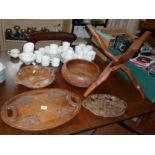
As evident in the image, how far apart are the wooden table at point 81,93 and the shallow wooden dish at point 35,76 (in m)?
0.03

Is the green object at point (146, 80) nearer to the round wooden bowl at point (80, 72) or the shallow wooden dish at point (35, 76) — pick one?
the round wooden bowl at point (80, 72)

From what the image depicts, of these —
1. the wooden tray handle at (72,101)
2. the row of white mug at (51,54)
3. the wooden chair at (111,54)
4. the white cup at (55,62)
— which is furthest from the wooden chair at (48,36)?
the wooden tray handle at (72,101)

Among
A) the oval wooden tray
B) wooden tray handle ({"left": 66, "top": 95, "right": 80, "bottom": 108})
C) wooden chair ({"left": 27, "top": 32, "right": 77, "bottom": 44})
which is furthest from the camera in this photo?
wooden chair ({"left": 27, "top": 32, "right": 77, "bottom": 44})

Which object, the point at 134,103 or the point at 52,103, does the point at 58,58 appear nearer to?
the point at 52,103

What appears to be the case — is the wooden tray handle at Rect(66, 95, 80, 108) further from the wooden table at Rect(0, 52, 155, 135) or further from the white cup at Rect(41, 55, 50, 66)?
the white cup at Rect(41, 55, 50, 66)

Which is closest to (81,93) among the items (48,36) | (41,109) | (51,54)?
(41,109)

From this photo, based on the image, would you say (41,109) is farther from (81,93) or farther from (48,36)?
(48,36)

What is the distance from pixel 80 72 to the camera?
4.15 feet

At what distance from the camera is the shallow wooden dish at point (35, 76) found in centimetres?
114

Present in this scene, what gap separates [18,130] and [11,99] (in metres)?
0.20

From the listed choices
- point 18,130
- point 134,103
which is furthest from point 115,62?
point 18,130

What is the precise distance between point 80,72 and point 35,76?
280mm

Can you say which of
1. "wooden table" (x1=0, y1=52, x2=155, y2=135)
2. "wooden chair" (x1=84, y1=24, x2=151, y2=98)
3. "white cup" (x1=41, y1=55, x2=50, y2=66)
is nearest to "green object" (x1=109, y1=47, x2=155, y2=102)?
"wooden table" (x1=0, y1=52, x2=155, y2=135)

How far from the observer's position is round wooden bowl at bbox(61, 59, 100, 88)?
45.0 inches
